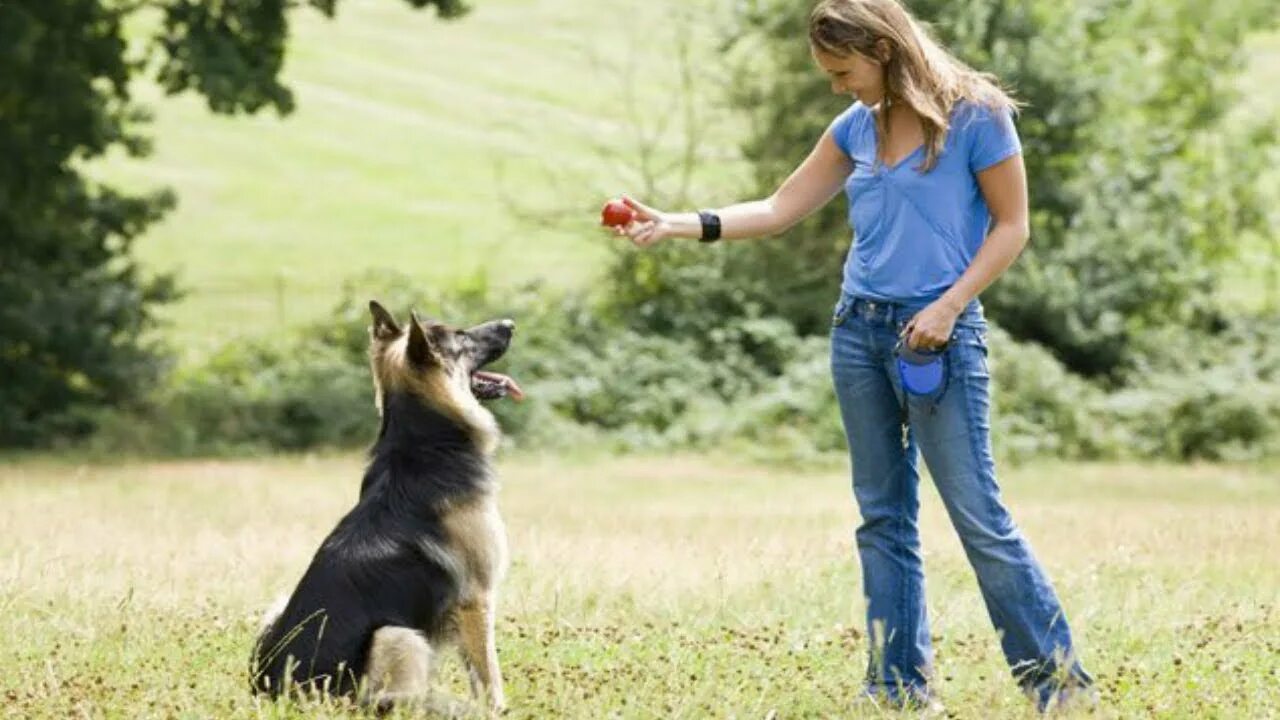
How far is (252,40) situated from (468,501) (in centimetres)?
1341

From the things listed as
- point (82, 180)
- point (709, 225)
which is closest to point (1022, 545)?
point (709, 225)

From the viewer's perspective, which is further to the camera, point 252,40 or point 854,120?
point 252,40

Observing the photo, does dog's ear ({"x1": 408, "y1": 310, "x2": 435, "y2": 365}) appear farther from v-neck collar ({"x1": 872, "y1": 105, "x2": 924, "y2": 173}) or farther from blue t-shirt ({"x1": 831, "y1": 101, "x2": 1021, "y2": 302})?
v-neck collar ({"x1": 872, "y1": 105, "x2": 924, "y2": 173})

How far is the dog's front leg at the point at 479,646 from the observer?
6918 millimetres

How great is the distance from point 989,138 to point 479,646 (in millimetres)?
2471

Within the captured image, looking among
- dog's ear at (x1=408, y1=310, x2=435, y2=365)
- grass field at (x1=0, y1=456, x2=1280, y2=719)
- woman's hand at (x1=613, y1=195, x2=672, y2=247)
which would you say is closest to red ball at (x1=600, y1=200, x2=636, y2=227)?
woman's hand at (x1=613, y1=195, x2=672, y2=247)

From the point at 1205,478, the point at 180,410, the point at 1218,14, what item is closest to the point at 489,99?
the point at 1218,14

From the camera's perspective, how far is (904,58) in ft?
20.8

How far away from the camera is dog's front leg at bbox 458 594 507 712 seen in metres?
6.92

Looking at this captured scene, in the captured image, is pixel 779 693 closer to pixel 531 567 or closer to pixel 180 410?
pixel 531 567

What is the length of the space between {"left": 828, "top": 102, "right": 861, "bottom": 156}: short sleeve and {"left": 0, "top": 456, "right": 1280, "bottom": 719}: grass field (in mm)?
1897

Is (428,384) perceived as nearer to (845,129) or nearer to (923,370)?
(845,129)

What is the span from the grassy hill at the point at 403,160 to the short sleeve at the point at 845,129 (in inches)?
713

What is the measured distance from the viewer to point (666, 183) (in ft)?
85.5
